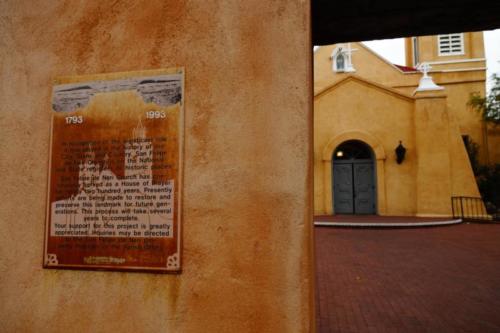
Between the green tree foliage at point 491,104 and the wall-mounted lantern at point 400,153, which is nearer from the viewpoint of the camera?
the wall-mounted lantern at point 400,153

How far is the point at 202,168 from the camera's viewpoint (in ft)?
8.05

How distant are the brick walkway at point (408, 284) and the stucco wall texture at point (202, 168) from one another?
2165 millimetres

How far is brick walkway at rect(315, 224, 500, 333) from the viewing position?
409 cm

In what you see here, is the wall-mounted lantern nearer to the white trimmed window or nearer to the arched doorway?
the arched doorway

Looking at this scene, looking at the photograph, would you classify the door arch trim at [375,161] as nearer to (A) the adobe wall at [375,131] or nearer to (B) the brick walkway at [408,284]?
(A) the adobe wall at [375,131]

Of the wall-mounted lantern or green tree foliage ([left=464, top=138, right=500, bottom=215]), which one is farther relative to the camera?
green tree foliage ([left=464, top=138, right=500, bottom=215])

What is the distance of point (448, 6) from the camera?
8.89 feet

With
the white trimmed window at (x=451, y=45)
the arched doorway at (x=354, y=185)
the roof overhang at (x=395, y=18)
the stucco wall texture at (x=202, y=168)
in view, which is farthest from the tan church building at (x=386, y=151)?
the stucco wall texture at (x=202, y=168)

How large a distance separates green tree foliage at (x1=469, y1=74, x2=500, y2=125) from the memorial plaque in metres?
21.9

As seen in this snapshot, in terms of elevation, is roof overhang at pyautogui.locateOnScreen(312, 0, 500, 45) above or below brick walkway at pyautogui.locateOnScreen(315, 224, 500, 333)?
above

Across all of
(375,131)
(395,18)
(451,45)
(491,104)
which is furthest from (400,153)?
(395,18)

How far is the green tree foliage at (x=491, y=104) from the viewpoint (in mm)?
18953

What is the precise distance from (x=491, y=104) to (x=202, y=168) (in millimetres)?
22139

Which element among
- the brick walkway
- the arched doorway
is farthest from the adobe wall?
the brick walkway
